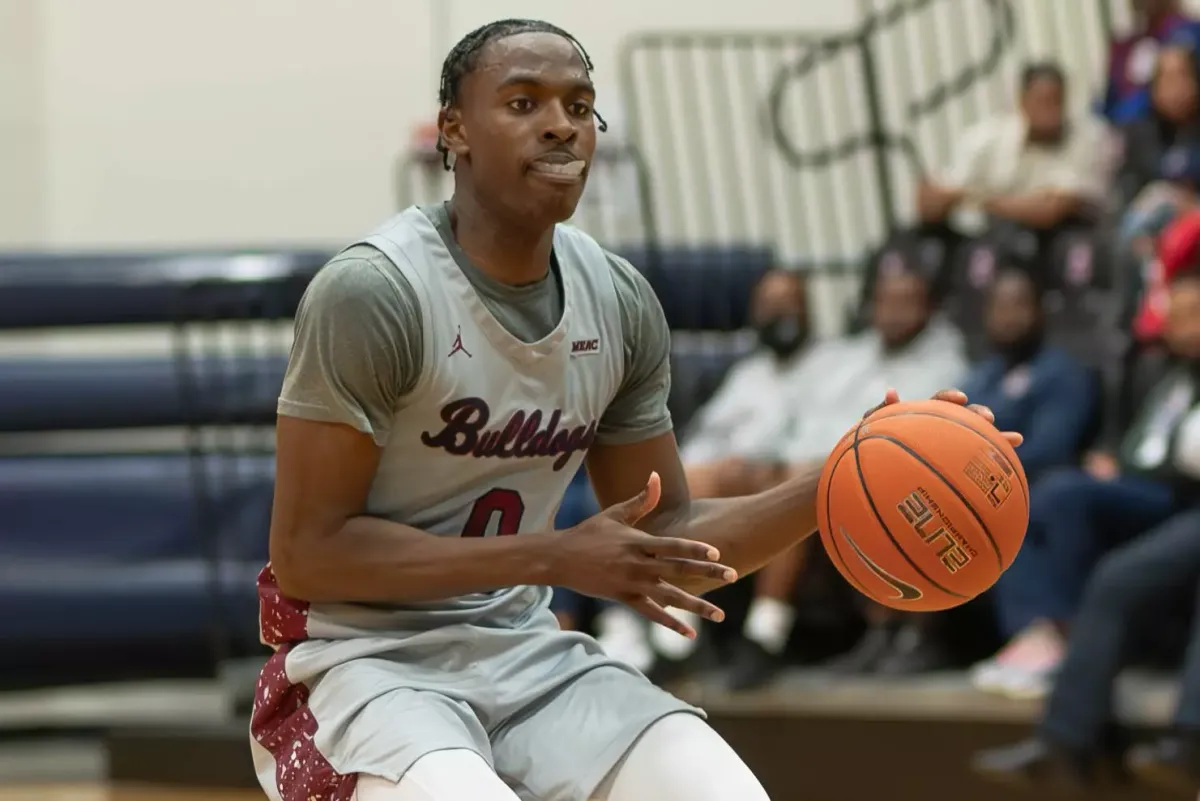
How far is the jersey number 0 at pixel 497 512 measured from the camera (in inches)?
108

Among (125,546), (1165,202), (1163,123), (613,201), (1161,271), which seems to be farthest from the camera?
(613,201)

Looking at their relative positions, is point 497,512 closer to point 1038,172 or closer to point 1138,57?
point 1038,172

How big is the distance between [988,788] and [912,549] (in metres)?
2.89

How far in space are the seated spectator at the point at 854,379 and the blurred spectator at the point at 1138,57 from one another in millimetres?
1079

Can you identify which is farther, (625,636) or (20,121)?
(20,121)

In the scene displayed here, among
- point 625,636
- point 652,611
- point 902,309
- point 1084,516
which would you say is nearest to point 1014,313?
point 902,309

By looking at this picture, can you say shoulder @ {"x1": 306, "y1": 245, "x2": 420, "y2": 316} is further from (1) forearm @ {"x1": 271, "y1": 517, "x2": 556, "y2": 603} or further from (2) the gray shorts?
→ (2) the gray shorts

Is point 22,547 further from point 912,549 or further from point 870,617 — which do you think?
point 912,549

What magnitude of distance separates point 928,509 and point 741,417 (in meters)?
3.86

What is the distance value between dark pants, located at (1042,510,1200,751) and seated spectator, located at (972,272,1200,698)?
5.2 inches

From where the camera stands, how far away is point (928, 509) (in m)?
2.59

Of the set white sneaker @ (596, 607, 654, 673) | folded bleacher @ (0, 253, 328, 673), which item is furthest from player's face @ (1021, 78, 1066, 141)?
folded bleacher @ (0, 253, 328, 673)

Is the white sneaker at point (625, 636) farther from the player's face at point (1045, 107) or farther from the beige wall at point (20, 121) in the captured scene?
the beige wall at point (20, 121)

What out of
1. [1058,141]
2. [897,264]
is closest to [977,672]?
[897,264]
